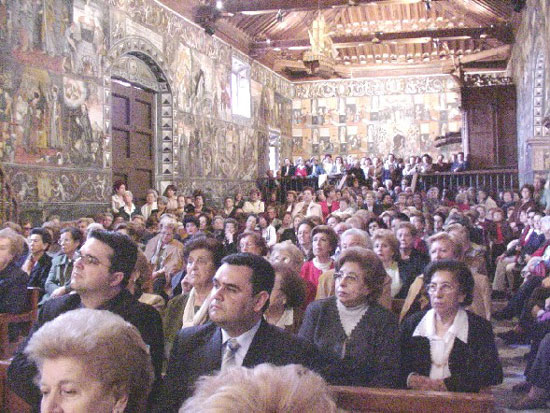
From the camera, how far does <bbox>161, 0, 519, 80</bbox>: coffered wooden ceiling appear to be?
19.2 metres

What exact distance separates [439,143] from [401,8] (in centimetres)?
570

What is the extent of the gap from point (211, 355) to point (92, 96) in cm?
1180

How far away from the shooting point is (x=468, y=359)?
367 centimetres

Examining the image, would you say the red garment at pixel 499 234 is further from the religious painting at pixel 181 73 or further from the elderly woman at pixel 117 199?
the religious painting at pixel 181 73

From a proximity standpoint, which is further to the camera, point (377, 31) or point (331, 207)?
point (377, 31)

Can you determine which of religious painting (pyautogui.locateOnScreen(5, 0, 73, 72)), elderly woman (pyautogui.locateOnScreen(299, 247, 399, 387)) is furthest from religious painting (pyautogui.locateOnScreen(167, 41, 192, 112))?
elderly woman (pyautogui.locateOnScreen(299, 247, 399, 387))

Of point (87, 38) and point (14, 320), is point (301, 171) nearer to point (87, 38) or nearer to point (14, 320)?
point (87, 38)

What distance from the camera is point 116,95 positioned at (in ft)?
51.2

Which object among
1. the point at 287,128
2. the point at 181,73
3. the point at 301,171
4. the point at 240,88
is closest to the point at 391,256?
the point at 181,73

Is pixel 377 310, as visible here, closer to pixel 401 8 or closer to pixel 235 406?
pixel 235 406

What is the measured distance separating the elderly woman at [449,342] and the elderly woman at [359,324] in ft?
0.71

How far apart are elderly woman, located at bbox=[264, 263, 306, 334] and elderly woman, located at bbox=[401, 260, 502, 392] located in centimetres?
94

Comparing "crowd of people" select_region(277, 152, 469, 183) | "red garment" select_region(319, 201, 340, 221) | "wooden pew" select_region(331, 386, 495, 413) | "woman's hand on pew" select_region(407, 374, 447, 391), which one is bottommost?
"woman's hand on pew" select_region(407, 374, 447, 391)

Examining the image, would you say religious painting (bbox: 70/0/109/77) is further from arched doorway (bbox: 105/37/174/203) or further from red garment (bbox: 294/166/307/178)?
red garment (bbox: 294/166/307/178)
